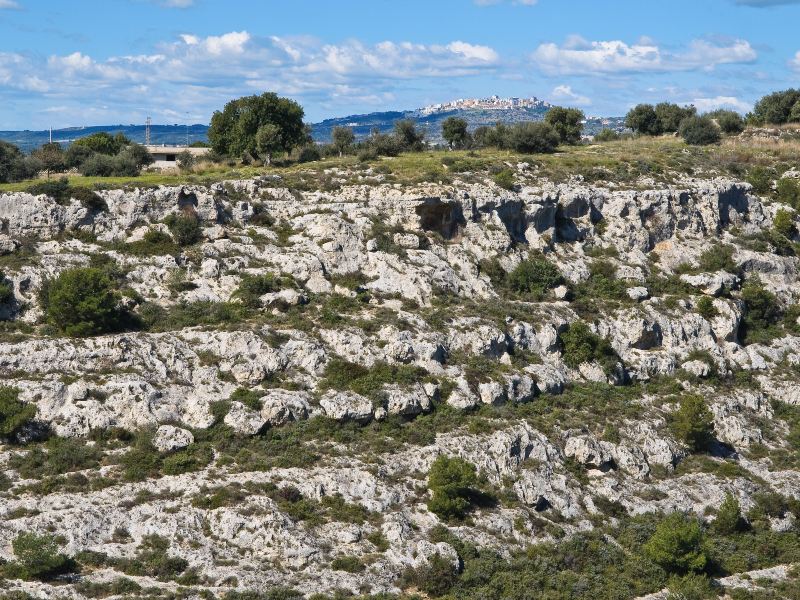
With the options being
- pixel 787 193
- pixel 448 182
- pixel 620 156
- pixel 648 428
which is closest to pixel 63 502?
pixel 648 428

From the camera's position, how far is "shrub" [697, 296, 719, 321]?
70.5m

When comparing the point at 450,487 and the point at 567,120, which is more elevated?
the point at 567,120

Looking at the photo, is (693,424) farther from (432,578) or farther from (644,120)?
(644,120)

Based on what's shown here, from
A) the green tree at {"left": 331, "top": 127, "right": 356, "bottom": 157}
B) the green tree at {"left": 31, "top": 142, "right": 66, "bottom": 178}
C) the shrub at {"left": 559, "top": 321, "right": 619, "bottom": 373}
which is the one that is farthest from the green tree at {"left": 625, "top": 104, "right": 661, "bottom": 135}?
the green tree at {"left": 31, "top": 142, "right": 66, "bottom": 178}

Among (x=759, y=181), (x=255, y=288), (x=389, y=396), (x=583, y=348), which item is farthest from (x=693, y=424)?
(x=759, y=181)

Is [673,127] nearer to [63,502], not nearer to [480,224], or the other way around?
[480,224]

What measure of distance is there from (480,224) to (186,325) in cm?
2509

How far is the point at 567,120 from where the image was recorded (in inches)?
4158

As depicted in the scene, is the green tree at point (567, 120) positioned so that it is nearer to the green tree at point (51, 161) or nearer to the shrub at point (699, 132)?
the shrub at point (699, 132)

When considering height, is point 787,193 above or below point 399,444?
above

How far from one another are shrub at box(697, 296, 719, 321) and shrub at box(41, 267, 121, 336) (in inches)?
1671

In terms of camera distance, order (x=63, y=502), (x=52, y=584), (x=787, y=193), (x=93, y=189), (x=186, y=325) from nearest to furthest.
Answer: (x=52, y=584) < (x=63, y=502) < (x=186, y=325) < (x=93, y=189) < (x=787, y=193)

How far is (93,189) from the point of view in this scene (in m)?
63.5

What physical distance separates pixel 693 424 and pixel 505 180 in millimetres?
27687
